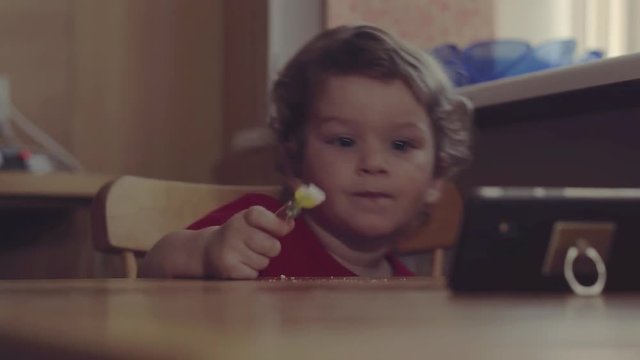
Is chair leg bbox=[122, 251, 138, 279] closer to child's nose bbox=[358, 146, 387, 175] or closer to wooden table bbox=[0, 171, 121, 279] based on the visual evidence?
child's nose bbox=[358, 146, 387, 175]

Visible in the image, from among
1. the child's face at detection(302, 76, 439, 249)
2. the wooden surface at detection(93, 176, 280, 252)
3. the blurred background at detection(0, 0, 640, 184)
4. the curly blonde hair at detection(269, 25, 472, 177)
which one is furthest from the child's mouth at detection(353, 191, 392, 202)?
the blurred background at detection(0, 0, 640, 184)

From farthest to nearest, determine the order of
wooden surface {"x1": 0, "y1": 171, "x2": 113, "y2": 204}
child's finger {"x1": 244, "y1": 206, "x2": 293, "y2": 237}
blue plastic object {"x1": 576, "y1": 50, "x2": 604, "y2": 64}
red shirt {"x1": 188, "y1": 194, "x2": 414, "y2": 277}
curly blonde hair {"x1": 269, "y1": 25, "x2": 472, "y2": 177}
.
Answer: wooden surface {"x1": 0, "y1": 171, "x2": 113, "y2": 204}, blue plastic object {"x1": 576, "y1": 50, "x2": 604, "y2": 64}, curly blonde hair {"x1": 269, "y1": 25, "x2": 472, "y2": 177}, red shirt {"x1": 188, "y1": 194, "x2": 414, "y2": 277}, child's finger {"x1": 244, "y1": 206, "x2": 293, "y2": 237}

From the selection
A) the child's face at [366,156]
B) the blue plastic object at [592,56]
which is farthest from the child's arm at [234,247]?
the blue plastic object at [592,56]

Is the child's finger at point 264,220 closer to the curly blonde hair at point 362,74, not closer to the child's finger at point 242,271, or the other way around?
the child's finger at point 242,271

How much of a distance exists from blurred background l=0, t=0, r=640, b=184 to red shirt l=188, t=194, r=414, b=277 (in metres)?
0.85

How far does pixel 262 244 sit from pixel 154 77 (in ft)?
5.25

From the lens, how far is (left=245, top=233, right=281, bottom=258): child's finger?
799 mm

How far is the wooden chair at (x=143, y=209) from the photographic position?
4.01 feet

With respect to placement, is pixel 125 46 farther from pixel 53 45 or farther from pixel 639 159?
pixel 639 159

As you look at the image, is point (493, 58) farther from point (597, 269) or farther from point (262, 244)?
point (597, 269)

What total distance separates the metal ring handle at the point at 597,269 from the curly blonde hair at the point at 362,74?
0.79m

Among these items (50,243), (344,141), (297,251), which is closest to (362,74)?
(344,141)

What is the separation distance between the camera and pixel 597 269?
1.37 ft

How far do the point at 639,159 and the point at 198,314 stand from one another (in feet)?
4.18
